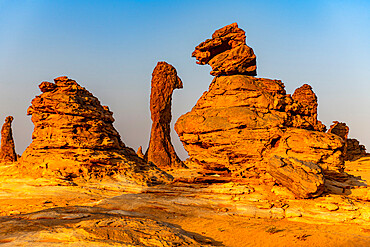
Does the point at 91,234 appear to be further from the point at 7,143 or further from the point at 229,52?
the point at 7,143

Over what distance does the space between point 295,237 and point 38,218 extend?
6.98 meters

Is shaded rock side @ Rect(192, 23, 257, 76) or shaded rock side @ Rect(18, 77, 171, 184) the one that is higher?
shaded rock side @ Rect(192, 23, 257, 76)

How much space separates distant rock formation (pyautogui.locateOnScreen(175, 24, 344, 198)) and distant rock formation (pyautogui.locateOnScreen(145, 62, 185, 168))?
19602 millimetres

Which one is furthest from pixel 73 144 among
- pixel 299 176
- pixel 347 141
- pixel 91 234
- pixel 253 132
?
pixel 347 141

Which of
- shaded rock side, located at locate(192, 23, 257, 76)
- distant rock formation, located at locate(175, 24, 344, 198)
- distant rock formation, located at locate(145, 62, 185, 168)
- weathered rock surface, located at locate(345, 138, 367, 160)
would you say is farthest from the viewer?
weathered rock surface, located at locate(345, 138, 367, 160)

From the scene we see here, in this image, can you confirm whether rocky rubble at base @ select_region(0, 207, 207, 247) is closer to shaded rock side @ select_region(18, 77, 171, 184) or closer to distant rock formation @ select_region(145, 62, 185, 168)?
shaded rock side @ select_region(18, 77, 171, 184)

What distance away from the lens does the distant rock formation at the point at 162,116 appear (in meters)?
31.4

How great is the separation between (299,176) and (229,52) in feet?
20.5

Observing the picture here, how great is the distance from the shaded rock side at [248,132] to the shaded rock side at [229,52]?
0.63m

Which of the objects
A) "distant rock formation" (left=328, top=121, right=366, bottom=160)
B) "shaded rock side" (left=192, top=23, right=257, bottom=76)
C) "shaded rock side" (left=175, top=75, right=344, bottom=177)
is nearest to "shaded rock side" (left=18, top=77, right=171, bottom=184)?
"shaded rock side" (left=175, top=75, right=344, bottom=177)

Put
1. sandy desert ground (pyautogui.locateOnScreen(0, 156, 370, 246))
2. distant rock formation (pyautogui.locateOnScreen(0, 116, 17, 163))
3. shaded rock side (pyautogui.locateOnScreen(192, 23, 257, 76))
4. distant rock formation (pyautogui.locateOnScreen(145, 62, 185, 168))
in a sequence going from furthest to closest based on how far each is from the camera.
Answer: distant rock formation (pyautogui.locateOnScreen(0, 116, 17, 163)) → distant rock formation (pyautogui.locateOnScreen(145, 62, 185, 168)) → shaded rock side (pyautogui.locateOnScreen(192, 23, 257, 76)) → sandy desert ground (pyautogui.locateOnScreen(0, 156, 370, 246))

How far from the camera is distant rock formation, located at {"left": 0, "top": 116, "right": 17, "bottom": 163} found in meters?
34.2

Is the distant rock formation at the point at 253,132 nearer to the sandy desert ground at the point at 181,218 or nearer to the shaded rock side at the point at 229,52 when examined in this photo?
the shaded rock side at the point at 229,52

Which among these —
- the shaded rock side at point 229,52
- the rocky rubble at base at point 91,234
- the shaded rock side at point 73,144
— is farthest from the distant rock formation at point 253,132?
the rocky rubble at base at point 91,234
